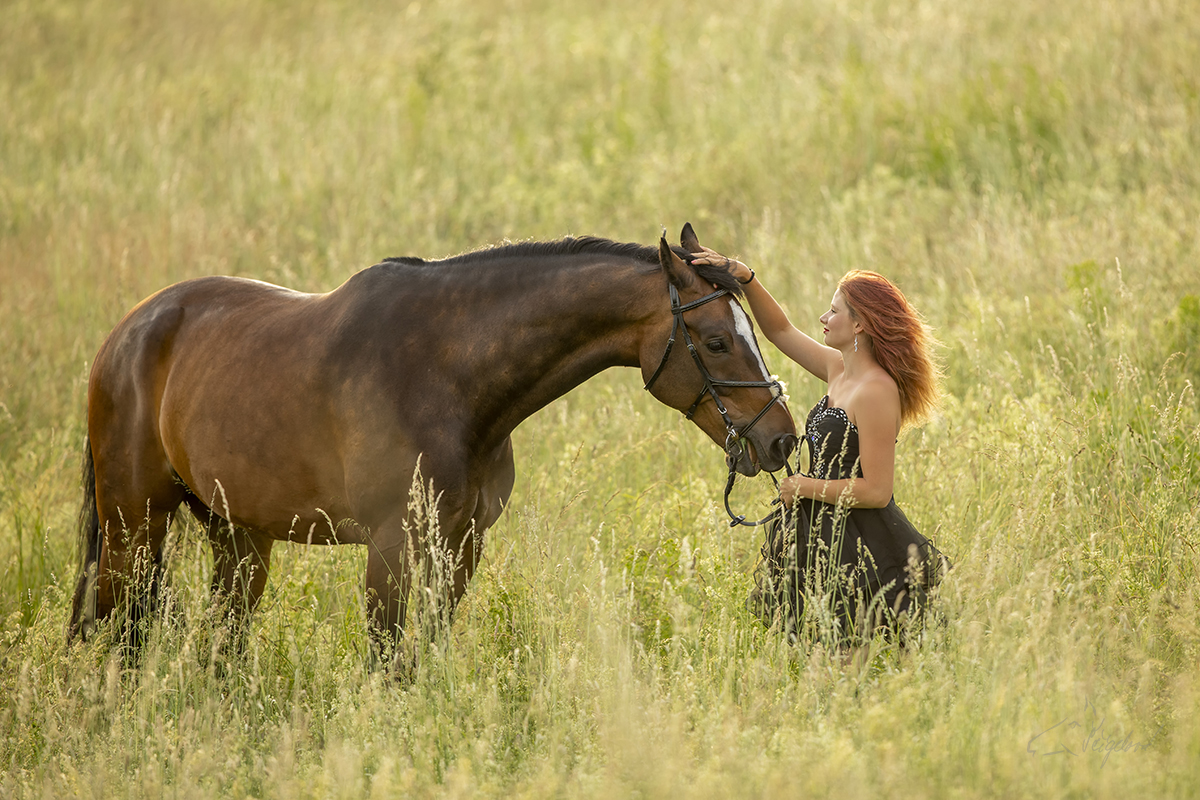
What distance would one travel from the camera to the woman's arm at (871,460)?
3398 mm

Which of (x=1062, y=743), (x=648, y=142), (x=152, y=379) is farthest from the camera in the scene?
(x=648, y=142)

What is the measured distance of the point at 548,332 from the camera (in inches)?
132

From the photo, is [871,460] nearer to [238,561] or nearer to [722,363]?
[722,363]

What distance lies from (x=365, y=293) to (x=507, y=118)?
27.5ft

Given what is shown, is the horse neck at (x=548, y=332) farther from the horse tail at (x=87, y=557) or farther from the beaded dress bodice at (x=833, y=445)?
the horse tail at (x=87, y=557)

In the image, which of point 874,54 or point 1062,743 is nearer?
point 1062,743

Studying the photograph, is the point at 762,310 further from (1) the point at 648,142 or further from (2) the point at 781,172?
(1) the point at 648,142

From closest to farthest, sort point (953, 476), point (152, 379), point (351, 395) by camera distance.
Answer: point (351, 395) < point (152, 379) < point (953, 476)

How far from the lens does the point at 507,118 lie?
11.4m

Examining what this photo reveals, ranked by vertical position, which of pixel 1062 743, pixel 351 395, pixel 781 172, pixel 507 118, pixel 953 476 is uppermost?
pixel 507 118

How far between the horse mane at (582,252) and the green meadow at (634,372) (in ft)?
2.94

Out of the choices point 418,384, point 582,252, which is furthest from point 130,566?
point 582,252

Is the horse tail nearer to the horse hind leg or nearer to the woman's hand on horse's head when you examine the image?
the horse hind leg

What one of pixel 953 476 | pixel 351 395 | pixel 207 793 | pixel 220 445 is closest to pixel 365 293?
pixel 351 395
